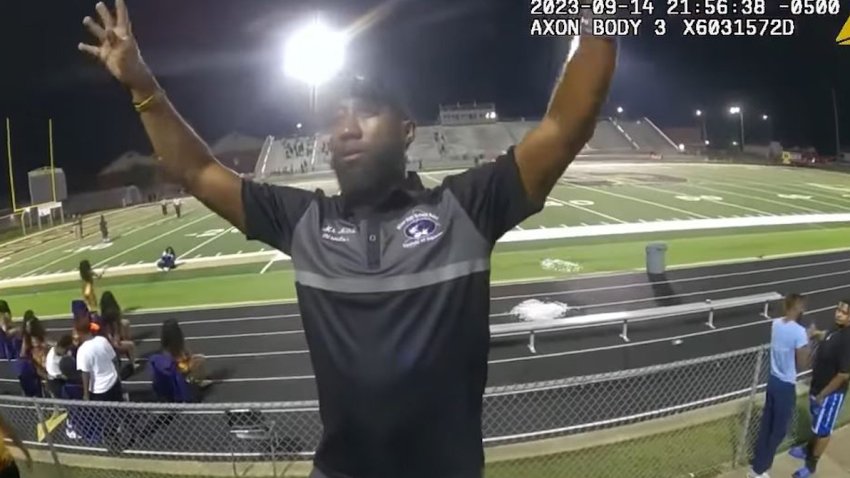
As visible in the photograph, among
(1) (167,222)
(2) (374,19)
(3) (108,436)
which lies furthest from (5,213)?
(2) (374,19)

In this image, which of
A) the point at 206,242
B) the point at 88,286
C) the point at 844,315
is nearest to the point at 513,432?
the point at 844,315

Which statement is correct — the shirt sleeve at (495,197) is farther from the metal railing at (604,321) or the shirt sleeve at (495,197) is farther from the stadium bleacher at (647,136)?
the stadium bleacher at (647,136)

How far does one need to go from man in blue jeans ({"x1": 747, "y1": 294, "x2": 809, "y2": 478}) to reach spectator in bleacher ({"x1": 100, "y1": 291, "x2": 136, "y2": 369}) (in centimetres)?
653

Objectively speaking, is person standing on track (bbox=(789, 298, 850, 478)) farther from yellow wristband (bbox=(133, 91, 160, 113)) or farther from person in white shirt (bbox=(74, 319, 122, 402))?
person in white shirt (bbox=(74, 319, 122, 402))

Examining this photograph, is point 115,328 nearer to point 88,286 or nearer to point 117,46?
point 88,286

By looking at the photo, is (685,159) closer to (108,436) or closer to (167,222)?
(167,222)

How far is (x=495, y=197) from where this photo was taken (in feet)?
3.71

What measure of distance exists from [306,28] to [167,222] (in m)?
4.72

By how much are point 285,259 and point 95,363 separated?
19.1ft

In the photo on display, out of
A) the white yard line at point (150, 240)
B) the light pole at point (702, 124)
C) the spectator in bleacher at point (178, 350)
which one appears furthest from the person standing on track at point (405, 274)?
the light pole at point (702, 124)

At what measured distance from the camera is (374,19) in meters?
14.7

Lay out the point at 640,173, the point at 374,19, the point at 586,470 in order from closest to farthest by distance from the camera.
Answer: the point at 586,470
the point at 374,19
the point at 640,173

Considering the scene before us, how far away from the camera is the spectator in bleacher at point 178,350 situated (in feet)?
20.3

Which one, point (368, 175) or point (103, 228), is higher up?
point (368, 175)
